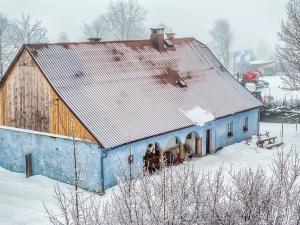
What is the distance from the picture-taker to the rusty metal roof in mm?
21594

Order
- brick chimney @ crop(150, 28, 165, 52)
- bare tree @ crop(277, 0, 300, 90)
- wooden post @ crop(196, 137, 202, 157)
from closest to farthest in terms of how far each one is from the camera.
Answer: wooden post @ crop(196, 137, 202, 157) → brick chimney @ crop(150, 28, 165, 52) → bare tree @ crop(277, 0, 300, 90)

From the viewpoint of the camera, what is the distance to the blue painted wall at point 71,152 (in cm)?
2053

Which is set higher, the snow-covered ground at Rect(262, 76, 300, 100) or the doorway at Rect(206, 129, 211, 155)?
the snow-covered ground at Rect(262, 76, 300, 100)

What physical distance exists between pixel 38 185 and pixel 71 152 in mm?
2393

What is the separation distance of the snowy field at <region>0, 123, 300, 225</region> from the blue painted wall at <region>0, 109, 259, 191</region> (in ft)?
1.84

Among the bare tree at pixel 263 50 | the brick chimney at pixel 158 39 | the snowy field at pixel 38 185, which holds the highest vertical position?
the bare tree at pixel 263 50

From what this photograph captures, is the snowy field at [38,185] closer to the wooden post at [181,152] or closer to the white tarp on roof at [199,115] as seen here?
the wooden post at [181,152]

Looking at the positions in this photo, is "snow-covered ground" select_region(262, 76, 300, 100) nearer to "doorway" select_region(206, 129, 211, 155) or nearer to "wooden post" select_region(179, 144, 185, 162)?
"doorway" select_region(206, 129, 211, 155)

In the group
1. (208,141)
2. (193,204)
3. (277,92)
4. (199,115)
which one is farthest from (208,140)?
(277,92)

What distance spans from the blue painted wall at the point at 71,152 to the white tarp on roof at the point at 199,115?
42 centimetres

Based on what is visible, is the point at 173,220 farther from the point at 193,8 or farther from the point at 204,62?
the point at 193,8

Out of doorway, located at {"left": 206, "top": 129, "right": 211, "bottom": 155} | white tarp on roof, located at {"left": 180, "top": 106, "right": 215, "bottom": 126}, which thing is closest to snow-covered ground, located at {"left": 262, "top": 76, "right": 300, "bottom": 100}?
doorway, located at {"left": 206, "top": 129, "right": 211, "bottom": 155}

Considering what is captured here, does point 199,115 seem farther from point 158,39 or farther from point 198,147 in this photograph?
point 158,39

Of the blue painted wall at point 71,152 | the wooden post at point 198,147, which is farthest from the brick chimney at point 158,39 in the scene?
the wooden post at point 198,147
